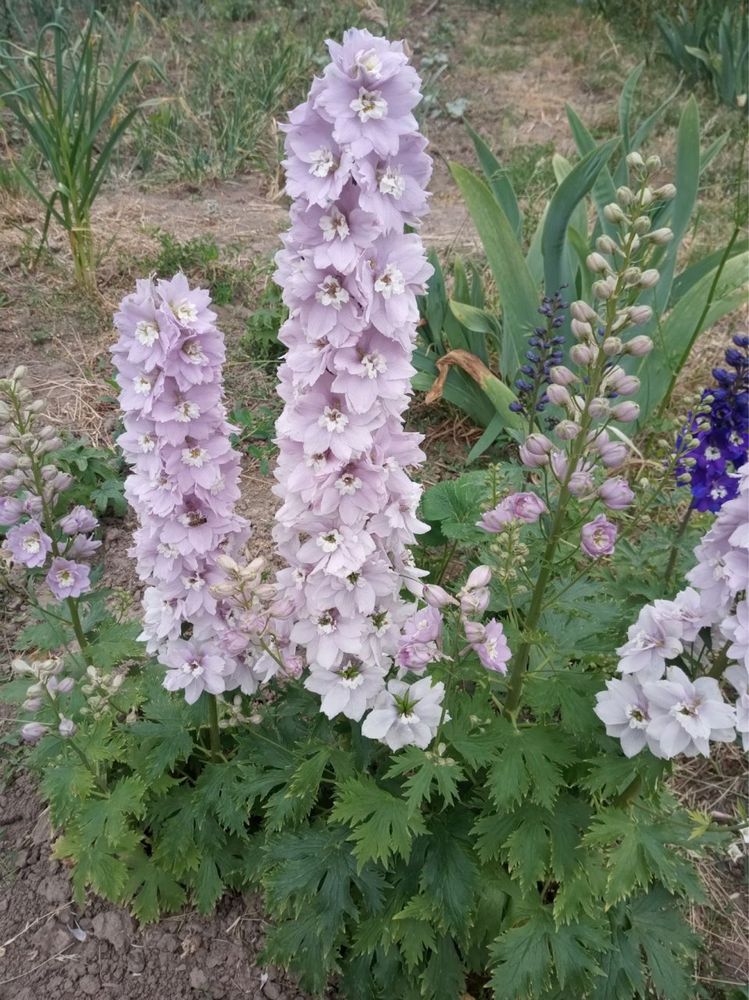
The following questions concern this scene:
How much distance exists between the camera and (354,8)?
8164 millimetres

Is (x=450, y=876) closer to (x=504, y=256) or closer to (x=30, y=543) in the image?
(x=30, y=543)

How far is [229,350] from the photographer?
13.9 feet

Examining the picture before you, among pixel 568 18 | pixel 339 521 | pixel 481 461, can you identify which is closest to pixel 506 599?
pixel 339 521

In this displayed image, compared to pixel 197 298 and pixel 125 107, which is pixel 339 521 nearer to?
pixel 197 298

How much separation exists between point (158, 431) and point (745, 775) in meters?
2.42

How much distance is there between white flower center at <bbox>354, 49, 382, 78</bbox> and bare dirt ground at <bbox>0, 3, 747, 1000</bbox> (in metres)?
2.19

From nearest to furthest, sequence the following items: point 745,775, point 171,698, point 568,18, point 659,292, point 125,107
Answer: point 171,698, point 745,775, point 659,292, point 125,107, point 568,18

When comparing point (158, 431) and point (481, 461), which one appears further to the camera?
point (481, 461)

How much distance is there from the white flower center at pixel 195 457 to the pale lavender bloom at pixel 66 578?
541 mm

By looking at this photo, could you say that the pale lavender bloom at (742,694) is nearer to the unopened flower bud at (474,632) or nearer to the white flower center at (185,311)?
the unopened flower bud at (474,632)

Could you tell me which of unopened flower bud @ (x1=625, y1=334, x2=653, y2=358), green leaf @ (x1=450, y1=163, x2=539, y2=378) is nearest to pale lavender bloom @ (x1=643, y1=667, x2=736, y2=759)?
unopened flower bud @ (x1=625, y1=334, x2=653, y2=358)

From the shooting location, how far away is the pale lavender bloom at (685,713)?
1556 millimetres

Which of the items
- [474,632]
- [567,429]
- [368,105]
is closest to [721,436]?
[567,429]

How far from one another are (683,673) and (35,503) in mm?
1547
